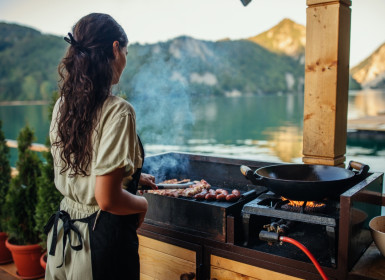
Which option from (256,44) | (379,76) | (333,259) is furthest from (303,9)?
(256,44)

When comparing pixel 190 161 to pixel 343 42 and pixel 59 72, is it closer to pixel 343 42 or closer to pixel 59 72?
pixel 343 42

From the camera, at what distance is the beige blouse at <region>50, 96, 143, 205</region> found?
4.29 ft

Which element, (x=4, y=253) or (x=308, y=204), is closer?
(x=308, y=204)

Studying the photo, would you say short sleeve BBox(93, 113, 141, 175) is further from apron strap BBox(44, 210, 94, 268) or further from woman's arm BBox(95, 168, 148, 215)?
apron strap BBox(44, 210, 94, 268)

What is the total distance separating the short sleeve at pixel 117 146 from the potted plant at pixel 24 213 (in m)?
2.67

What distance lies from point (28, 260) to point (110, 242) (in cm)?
250

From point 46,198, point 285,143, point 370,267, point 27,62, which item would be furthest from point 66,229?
point 285,143

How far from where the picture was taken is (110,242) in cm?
150

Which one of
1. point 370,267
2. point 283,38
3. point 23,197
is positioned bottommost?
point 23,197

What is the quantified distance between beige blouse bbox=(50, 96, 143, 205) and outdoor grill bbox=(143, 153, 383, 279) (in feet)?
Answer: 2.79

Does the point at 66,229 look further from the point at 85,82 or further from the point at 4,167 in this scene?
the point at 4,167

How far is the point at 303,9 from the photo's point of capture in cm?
257

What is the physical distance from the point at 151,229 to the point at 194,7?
47.6 feet

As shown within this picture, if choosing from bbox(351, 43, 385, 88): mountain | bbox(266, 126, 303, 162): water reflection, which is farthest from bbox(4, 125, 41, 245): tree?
bbox(266, 126, 303, 162): water reflection
